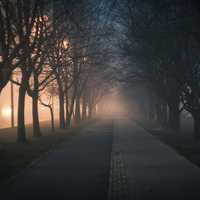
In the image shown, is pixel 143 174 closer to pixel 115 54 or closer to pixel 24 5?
pixel 24 5

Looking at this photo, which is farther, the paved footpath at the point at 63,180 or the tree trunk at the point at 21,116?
the tree trunk at the point at 21,116

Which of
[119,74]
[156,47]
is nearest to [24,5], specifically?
[156,47]

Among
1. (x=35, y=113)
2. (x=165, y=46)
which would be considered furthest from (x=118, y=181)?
(x=35, y=113)

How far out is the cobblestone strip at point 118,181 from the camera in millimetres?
8914


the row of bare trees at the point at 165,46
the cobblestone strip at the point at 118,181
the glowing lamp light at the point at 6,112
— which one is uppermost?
the row of bare trees at the point at 165,46

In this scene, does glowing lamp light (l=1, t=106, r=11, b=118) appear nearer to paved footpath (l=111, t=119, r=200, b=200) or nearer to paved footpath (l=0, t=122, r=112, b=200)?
paved footpath (l=0, t=122, r=112, b=200)

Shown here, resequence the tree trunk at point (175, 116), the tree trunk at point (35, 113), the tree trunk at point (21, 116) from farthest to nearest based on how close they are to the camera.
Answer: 1. the tree trunk at point (175, 116)
2. the tree trunk at point (35, 113)
3. the tree trunk at point (21, 116)

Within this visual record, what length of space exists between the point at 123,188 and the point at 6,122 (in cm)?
3422

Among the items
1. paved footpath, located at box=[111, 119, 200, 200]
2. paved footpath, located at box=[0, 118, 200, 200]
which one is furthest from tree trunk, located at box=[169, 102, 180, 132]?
paved footpath, located at box=[0, 118, 200, 200]

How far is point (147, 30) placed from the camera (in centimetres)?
2122

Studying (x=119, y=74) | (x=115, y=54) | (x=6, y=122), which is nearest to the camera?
(x=115, y=54)

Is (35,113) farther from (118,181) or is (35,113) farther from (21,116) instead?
(118,181)

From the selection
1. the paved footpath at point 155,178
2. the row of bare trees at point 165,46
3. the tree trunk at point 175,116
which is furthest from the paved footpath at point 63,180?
the tree trunk at point 175,116

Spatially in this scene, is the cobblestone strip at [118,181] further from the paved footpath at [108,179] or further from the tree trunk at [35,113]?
the tree trunk at [35,113]
